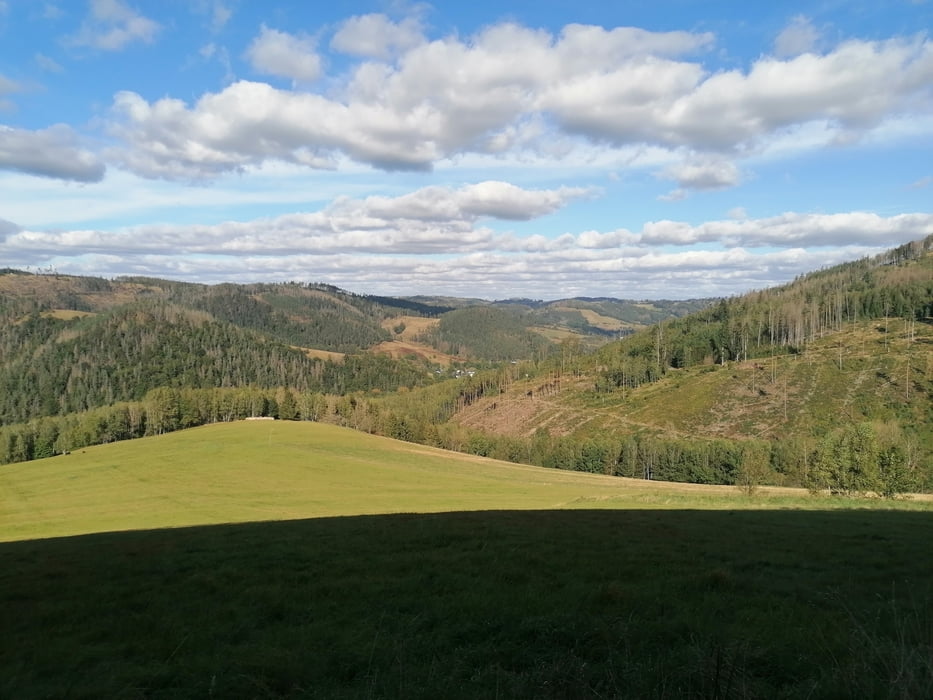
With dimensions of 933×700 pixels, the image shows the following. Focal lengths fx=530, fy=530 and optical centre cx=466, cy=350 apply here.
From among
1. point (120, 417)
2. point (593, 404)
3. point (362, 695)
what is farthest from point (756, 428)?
point (120, 417)

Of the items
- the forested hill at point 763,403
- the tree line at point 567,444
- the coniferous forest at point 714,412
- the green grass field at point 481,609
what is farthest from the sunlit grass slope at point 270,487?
the forested hill at point 763,403

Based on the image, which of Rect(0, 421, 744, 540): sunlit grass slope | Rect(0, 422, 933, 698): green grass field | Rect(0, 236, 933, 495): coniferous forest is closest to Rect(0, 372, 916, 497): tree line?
Rect(0, 236, 933, 495): coniferous forest

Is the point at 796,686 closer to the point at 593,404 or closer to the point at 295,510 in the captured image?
the point at 295,510

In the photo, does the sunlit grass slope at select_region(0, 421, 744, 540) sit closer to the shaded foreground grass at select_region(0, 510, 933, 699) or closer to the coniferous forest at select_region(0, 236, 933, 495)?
the shaded foreground grass at select_region(0, 510, 933, 699)

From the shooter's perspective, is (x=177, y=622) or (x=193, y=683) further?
(x=177, y=622)

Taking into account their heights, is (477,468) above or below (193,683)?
below

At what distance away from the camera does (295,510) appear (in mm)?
36062

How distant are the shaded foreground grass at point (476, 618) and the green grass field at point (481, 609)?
5cm

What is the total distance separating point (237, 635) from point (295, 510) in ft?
93.9

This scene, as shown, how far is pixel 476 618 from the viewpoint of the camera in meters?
9.55

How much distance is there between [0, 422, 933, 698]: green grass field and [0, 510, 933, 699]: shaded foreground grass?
49 millimetres

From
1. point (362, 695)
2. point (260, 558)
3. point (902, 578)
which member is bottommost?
point (260, 558)

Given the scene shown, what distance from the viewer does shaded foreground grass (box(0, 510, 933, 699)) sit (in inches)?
263

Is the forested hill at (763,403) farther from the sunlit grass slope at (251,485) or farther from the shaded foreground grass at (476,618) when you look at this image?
the shaded foreground grass at (476,618)
